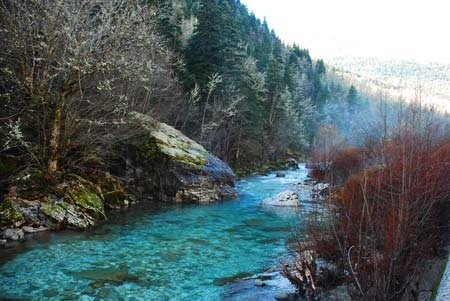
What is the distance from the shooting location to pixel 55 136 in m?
12.8

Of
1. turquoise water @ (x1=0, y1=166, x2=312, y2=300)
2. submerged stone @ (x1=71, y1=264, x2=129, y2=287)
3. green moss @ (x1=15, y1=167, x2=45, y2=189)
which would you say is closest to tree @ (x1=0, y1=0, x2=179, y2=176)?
green moss @ (x1=15, y1=167, x2=45, y2=189)

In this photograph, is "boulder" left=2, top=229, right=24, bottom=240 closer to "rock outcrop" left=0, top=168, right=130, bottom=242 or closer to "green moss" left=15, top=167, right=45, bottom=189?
"rock outcrop" left=0, top=168, right=130, bottom=242

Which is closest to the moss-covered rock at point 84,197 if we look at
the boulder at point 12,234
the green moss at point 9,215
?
the green moss at point 9,215

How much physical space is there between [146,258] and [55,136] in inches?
234

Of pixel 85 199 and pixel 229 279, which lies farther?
pixel 85 199

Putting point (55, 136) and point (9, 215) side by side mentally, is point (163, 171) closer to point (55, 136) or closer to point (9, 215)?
point (55, 136)

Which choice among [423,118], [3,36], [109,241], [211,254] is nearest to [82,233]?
[109,241]

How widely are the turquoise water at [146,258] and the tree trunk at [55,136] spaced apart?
2557 mm

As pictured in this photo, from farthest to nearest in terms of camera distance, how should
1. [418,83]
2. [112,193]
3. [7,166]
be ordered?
[112,193] < [7,166] < [418,83]

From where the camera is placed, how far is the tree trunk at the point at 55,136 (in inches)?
495

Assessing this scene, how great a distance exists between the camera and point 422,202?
20.5 ft

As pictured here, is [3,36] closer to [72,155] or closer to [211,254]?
[72,155]

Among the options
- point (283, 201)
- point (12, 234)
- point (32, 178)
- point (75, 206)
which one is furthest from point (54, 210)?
point (283, 201)

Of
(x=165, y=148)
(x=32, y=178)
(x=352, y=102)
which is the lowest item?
(x=32, y=178)
